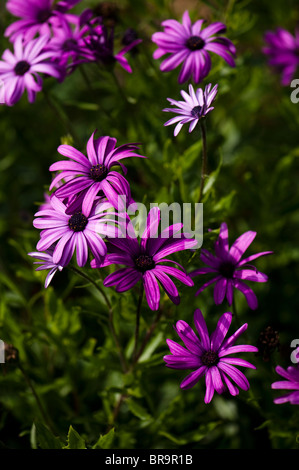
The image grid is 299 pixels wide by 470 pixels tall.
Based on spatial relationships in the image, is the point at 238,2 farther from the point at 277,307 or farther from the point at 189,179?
the point at 277,307

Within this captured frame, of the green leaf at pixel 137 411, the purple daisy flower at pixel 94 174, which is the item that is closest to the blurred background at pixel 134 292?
the green leaf at pixel 137 411

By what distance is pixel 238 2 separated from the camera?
6.61 feet

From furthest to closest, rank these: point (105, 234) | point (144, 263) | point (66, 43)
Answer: point (66, 43)
point (144, 263)
point (105, 234)

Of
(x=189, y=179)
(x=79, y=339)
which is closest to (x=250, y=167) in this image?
(x=189, y=179)

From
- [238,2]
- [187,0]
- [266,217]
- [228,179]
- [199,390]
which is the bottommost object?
[199,390]

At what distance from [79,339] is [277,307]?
950 mm

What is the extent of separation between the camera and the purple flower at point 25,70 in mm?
1550

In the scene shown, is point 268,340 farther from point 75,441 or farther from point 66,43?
point 66,43

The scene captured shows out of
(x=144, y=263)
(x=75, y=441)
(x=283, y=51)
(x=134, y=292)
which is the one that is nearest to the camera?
(x=144, y=263)

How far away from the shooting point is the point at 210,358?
123 cm

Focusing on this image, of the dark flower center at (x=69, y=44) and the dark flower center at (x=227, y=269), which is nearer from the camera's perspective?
the dark flower center at (x=227, y=269)

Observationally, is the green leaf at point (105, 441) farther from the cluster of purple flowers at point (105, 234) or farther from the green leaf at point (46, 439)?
the cluster of purple flowers at point (105, 234)

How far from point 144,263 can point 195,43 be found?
762mm

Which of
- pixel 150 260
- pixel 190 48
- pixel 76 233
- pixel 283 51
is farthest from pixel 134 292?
pixel 283 51
